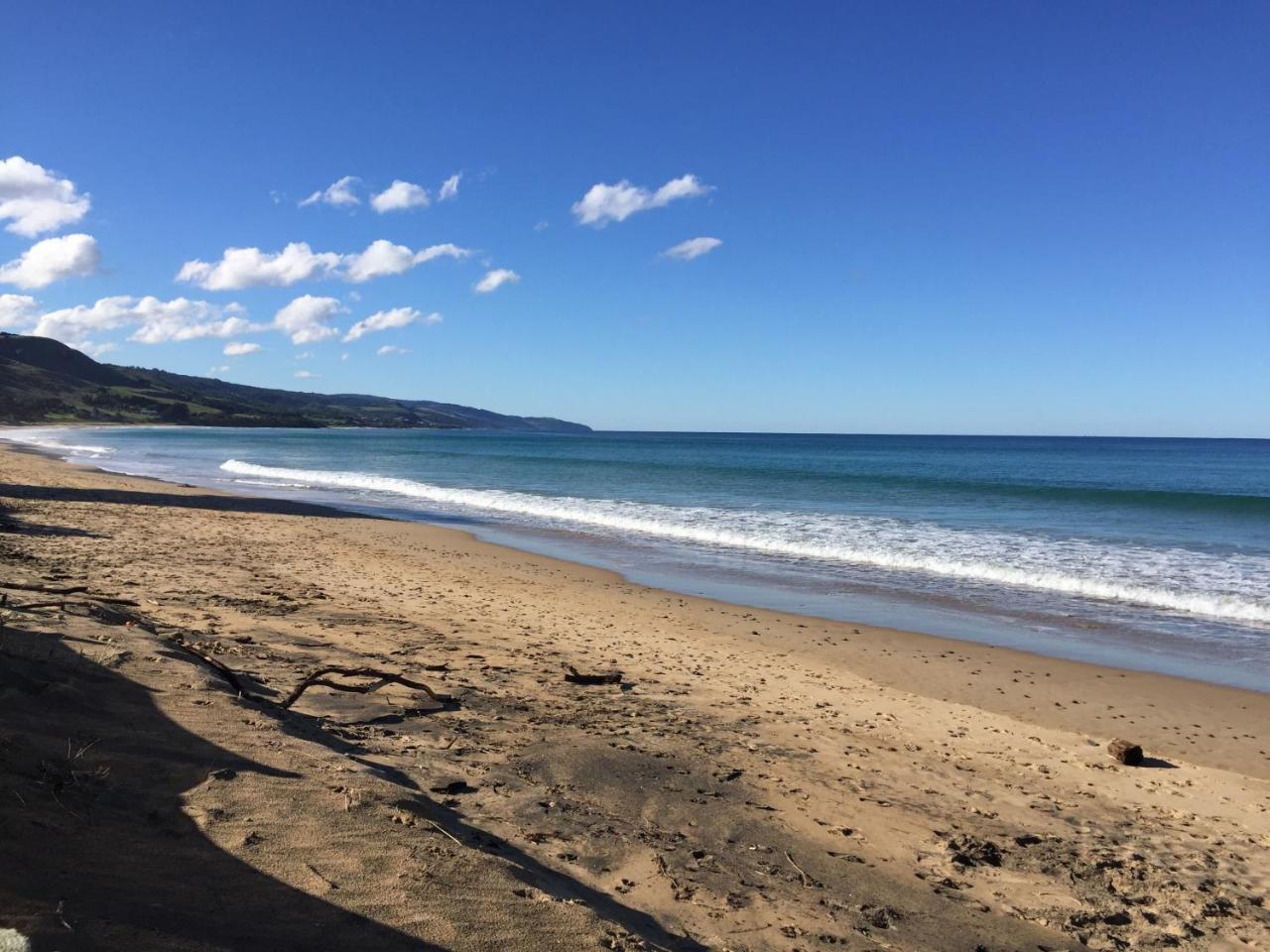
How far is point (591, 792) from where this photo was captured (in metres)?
4.82

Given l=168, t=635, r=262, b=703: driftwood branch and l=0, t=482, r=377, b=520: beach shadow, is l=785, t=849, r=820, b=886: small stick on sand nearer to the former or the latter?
l=168, t=635, r=262, b=703: driftwood branch

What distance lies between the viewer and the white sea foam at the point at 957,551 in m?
14.0

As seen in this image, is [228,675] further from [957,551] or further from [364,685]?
[957,551]

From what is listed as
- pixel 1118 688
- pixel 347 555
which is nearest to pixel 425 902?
pixel 1118 688

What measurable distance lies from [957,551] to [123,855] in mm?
17766

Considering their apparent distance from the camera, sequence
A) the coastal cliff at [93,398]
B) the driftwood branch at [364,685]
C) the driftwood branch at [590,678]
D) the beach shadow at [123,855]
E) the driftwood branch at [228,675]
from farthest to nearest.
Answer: the coastal cliff at [93,398]
the driftwood branch at [590,678]
the driftwood branch at [364,685]
the driftwood branch at [228,675]
the beach shadow at [123,855]

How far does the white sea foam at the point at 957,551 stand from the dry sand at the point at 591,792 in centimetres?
560

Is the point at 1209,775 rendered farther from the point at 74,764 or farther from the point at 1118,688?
the point at 74,764

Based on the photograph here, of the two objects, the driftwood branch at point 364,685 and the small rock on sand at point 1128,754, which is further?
the small rock on sand at point 1128,754

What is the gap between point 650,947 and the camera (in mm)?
3098

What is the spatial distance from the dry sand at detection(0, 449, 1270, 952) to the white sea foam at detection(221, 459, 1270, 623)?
5600 millimetres

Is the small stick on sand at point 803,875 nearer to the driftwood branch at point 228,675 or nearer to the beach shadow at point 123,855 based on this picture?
the beach shadow at point 123,855

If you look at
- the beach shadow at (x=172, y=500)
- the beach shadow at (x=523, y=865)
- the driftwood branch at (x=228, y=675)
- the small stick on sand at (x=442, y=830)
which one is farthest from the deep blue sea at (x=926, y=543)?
the small stick on sand at (x=442, y=830)

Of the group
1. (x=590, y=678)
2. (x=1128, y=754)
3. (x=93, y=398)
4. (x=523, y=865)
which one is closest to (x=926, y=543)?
(x=1128, y=754)
